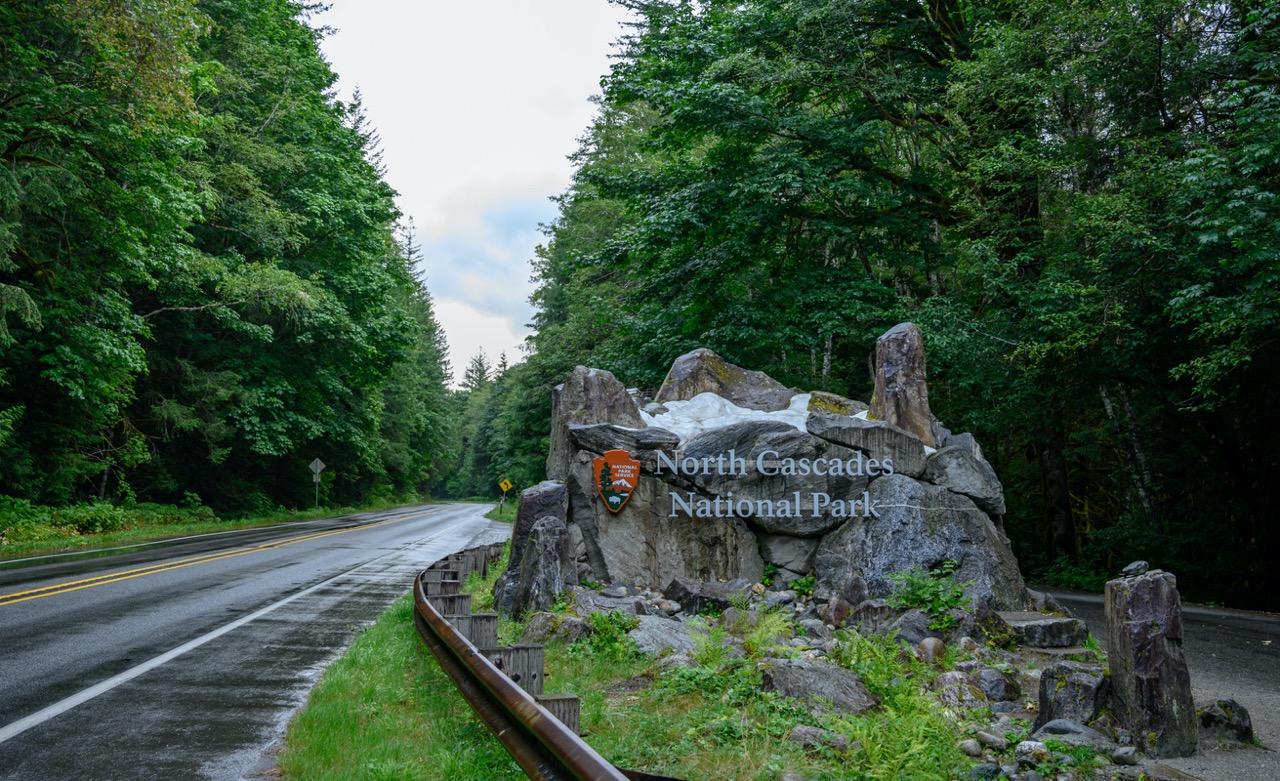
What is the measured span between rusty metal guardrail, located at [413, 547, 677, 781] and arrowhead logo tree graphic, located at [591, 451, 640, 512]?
474 centimetres

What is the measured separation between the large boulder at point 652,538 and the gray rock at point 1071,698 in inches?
244

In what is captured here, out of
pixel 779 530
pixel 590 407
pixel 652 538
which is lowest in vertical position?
pixel 652 538

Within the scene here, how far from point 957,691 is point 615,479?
603 cm

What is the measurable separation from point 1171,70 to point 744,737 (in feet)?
50.3

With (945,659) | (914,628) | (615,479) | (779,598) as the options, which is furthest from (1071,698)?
(615,479)

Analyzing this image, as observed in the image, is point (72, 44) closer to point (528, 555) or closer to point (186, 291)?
point (186, 291)

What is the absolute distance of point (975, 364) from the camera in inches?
695

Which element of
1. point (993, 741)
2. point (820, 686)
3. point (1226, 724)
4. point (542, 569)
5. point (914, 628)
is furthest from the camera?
point (542, 569)

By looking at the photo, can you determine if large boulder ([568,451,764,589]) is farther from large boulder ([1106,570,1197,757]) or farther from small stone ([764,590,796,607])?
large boulder ([1106,570,1197,757])

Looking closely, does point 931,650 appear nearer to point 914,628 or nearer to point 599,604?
point 914,628

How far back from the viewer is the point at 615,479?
12.0 m

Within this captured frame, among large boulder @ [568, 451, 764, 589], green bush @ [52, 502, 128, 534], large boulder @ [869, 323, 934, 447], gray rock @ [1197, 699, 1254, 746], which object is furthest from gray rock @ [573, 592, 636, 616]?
green bush @ [52, 502, 128, 534]

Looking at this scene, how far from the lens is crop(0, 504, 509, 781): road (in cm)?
469

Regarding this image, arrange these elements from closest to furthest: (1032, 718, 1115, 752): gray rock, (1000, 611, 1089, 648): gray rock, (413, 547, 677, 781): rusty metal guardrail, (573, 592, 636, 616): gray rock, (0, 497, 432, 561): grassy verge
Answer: (413, 547, 677, 781): rusty metal guardrail, (1032, 718, 1115, 752): gray rock, (573, 592, 636, 616): gray rock, (1000, 611, 1089, 648): gray rock, (0, 497, 432, 561): grassy verge
